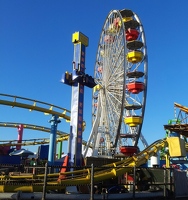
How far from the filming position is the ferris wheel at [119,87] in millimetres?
26016

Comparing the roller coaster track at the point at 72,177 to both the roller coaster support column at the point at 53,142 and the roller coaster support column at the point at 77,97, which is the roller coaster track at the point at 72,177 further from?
the roller coaster support column at the point at 53,142

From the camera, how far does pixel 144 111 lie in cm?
2684

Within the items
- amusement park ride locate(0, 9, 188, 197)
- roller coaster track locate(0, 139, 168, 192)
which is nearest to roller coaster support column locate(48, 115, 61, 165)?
amusement park ride locate(0, 9, 188, 197)

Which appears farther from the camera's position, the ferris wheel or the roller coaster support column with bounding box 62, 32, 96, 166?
the ferris wheel

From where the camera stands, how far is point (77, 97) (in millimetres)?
15422

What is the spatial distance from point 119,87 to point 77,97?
37.4 feet

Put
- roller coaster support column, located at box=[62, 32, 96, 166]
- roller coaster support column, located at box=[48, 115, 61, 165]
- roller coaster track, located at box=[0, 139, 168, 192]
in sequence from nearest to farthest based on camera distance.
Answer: roller coaster track, located at box=[0, 139, 168, 192], roller coaster support column, located at box=[62, 32, 96, 166], roller coaster support column, located at box=[48, 115, 61, 165]

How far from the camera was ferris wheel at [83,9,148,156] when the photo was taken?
85.4 feet

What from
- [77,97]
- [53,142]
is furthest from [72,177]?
[53,142]

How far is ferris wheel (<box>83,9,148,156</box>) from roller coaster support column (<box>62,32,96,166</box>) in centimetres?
894

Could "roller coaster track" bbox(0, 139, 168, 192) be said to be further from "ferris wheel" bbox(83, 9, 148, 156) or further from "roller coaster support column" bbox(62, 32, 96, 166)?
"ferris wheel" bbox(83, 9, 148, 156)

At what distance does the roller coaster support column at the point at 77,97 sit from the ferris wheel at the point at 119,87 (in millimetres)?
8939

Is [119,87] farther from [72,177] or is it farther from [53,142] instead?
[72,177]

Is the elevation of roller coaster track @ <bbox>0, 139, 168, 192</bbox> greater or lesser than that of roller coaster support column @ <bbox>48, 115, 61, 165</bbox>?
lesser
